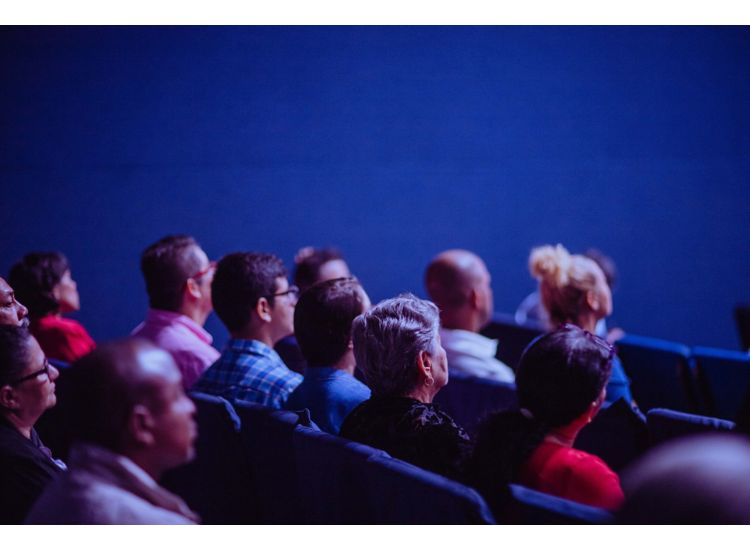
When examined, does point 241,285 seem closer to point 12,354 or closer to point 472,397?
point 472,397

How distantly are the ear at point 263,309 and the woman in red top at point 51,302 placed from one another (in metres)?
1.19

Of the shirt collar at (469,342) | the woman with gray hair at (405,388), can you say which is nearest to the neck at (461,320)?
the shirt collar at (469,342)

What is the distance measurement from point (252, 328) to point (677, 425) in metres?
1.60

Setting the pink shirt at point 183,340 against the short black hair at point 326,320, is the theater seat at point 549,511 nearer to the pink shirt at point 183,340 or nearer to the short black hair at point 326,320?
the short black hair at point 326,320

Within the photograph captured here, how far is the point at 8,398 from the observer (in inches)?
91.6

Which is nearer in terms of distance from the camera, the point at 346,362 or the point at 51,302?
the point at 346,362

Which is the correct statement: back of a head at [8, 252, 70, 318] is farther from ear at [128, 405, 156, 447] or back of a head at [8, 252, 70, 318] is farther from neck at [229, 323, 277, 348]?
ear at [128, 405, 156, 447]

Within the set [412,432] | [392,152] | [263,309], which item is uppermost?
[392,152]

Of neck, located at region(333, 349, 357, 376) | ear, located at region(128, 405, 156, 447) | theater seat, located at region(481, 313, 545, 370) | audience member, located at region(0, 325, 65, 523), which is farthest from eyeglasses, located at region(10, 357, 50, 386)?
theater seat, located at region(481, 313, 545, 370)

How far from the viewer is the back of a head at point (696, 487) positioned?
1.21m

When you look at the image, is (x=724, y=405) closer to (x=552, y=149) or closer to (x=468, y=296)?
(x=468, y=296)

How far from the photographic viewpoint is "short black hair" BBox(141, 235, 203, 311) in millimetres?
3953

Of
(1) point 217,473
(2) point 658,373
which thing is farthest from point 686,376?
(1) point 217,473

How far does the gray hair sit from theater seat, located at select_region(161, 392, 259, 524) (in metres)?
0.47
